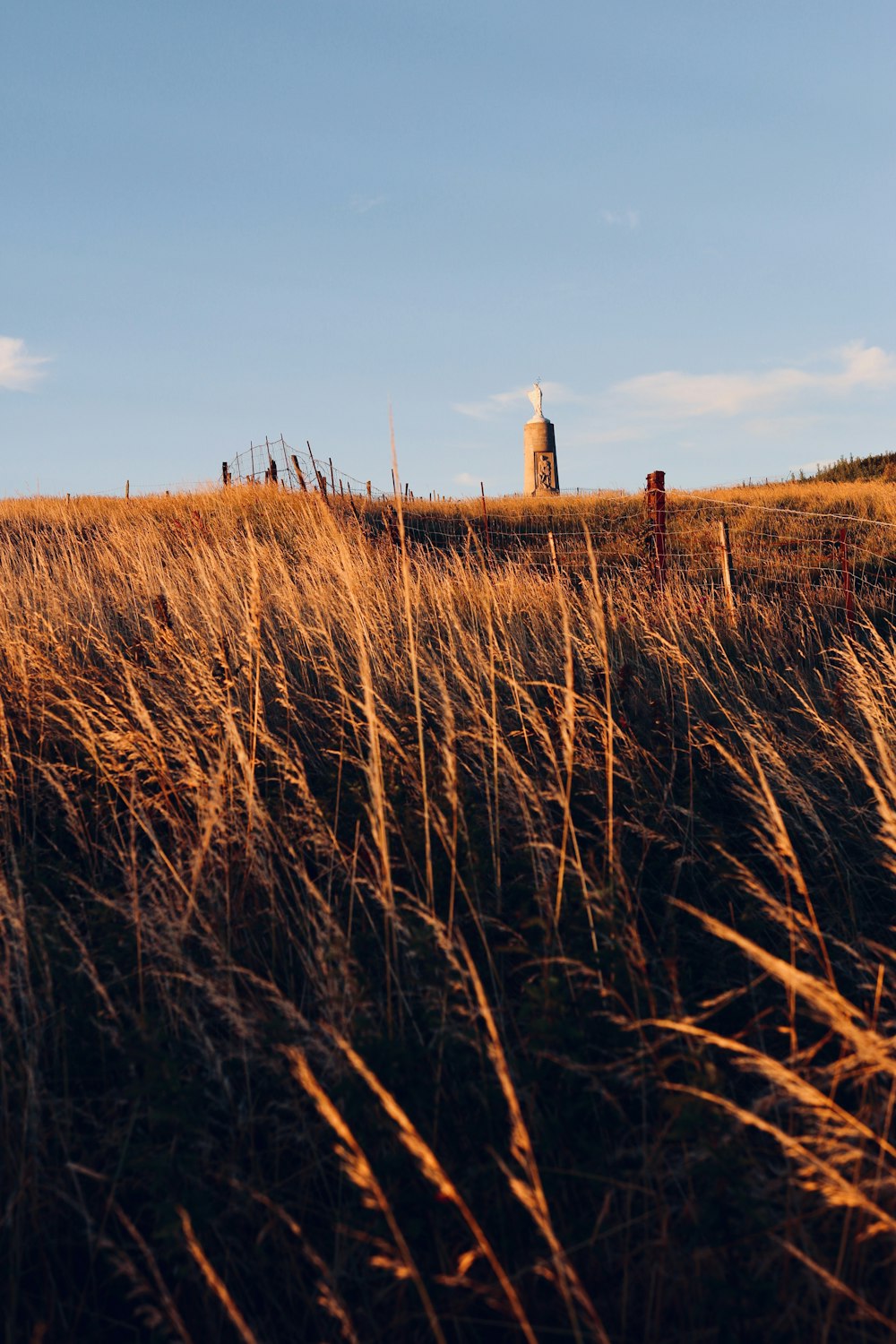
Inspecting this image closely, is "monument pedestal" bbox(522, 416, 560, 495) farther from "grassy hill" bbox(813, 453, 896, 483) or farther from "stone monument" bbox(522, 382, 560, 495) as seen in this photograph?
"grassy hill" bbox(813, 453, 896, 483)

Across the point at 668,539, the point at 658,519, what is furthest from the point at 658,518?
the point at 668,539

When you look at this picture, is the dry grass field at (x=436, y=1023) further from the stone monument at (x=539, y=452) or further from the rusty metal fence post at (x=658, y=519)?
the stone monument at (x=539, y=452)

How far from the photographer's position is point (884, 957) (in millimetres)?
2965

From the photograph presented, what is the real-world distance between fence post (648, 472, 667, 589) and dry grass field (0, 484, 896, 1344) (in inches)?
183

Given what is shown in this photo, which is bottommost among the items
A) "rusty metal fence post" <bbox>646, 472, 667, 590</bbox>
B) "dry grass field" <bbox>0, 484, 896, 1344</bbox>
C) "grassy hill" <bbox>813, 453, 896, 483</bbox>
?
"dry grass field" <bbox>0, 484, 896, 1344</bbox>

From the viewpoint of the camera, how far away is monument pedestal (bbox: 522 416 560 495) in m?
26.7

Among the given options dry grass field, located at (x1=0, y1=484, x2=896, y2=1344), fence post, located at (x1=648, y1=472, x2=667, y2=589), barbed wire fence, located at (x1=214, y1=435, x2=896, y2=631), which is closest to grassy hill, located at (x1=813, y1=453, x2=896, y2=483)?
barbed wire fence, located at (x1=214, y1=435, x2=896, y2=631)

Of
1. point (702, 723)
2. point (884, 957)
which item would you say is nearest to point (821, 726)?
point (702, 723)

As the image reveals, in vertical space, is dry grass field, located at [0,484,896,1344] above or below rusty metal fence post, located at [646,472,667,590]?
below

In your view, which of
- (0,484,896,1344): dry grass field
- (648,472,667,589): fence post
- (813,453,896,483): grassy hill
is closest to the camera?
(0,484,896,1344): dry grass field

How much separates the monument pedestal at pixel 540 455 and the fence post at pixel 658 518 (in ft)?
55.6

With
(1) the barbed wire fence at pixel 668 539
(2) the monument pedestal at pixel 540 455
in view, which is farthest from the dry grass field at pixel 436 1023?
(2) the monument pedestal at pixel 540 455

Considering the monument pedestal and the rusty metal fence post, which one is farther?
the monument pedestal

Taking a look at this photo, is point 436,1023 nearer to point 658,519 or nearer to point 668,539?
point 658,519
